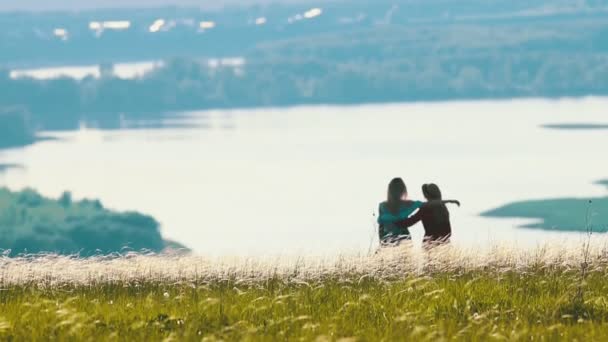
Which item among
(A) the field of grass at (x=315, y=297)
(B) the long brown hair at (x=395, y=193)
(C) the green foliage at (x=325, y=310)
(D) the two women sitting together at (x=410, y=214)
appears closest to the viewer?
(C) the green foliage at (x=325, y=310)

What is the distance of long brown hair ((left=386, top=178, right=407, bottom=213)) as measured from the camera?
1822 cm

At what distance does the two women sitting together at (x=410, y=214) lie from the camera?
1838 centimetres

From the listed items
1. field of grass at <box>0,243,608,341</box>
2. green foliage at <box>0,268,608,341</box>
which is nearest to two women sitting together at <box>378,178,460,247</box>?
field of grass at <box>0,243,608,341</box>

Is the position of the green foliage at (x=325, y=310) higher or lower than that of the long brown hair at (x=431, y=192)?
lower

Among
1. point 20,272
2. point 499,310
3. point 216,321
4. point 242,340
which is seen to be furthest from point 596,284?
point 20,272

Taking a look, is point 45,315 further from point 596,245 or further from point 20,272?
point 596,245

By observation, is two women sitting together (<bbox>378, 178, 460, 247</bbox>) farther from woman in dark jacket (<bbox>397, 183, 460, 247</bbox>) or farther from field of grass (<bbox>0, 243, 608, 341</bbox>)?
field of grass (<bbox>0, 243, 608, 341</bbox>)

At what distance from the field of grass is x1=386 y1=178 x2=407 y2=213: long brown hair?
146 cm

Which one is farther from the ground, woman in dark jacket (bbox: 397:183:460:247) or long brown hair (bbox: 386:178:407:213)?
long brown hair (bbox: 386:178:407:213)

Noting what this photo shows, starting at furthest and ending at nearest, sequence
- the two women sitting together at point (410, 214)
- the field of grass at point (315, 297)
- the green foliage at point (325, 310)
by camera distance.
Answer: the two women sitting together at point (410, 214), the field of grass at point (315, 297), the green foliage at point (325, 310)

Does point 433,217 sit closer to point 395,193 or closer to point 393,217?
point 393,217

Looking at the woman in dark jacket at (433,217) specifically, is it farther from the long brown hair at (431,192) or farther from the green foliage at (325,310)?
the green foliage at (325,310)

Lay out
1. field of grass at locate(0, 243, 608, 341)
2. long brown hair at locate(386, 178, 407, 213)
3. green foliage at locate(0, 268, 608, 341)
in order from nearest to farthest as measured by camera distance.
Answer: green foliage at locate(0, 268, 608, 341), field of grass at locate(0, 243, 608, 341), long brown hair at locate(386, 178, 407, 213)

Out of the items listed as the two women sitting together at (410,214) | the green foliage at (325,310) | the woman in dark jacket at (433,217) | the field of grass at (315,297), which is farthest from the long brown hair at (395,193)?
the green foliage at (325,310)
